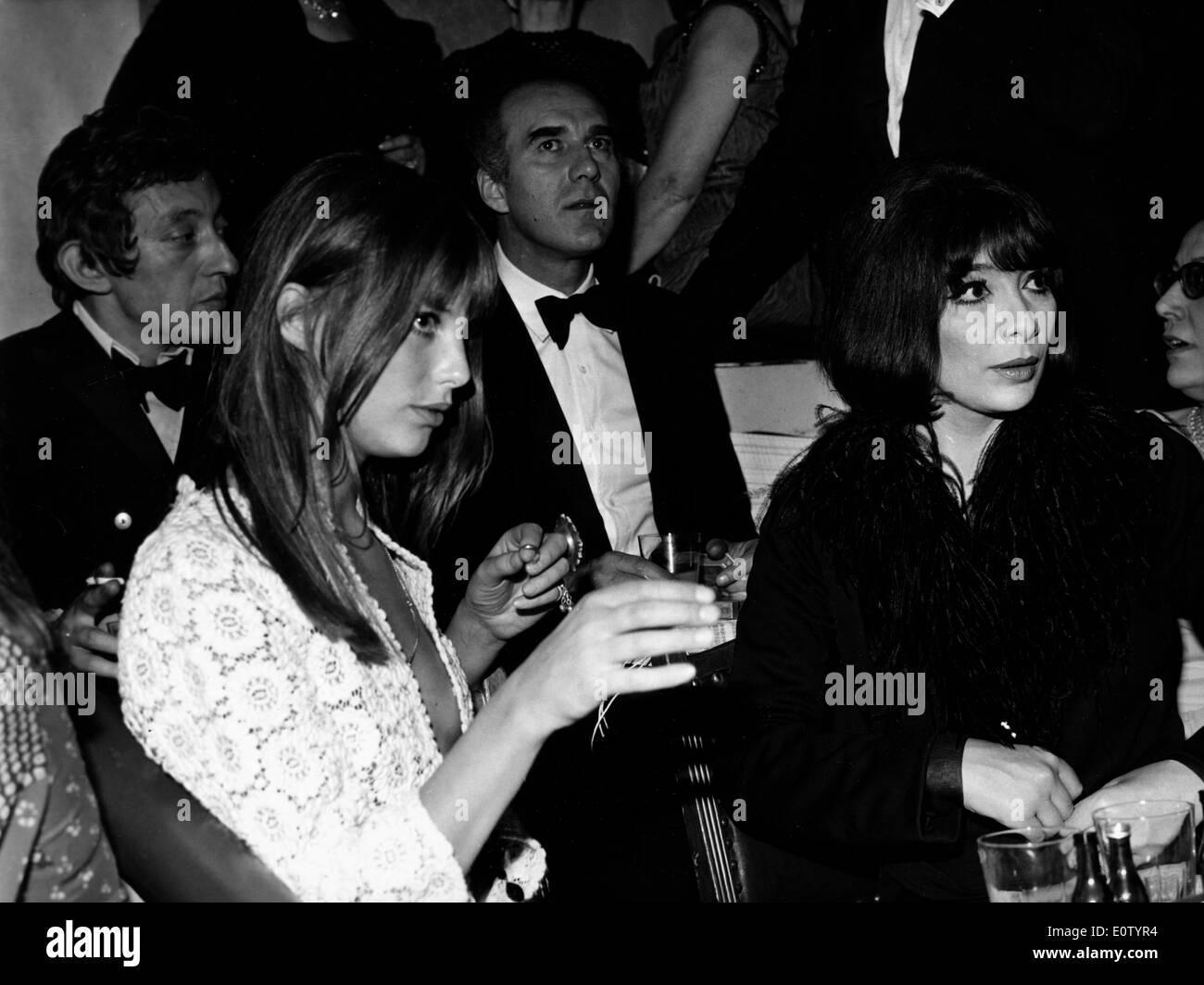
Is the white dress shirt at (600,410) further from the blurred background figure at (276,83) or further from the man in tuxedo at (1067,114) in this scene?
the man in tuxedo at (1067,114)

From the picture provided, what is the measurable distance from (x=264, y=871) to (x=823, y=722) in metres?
0.84

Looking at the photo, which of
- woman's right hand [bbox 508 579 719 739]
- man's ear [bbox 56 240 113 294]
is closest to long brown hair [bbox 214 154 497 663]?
woman's right hand [bbox 508 579 719 739]

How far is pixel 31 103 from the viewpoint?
8.38ft

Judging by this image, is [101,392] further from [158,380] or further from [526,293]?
[526,293]

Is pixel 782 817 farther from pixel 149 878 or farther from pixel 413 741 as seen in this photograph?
pixel 149 878

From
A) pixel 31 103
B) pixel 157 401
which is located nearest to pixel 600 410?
pixel 157 401

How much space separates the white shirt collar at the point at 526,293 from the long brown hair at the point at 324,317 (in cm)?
122

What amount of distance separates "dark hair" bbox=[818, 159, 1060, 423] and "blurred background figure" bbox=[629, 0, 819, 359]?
3.06 feet

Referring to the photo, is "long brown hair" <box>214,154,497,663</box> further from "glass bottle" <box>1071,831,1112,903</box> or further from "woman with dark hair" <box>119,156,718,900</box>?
"glass bottle" <box>1071,831,1112,903</box>

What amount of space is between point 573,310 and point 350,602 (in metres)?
1.43

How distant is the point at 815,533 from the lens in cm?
195

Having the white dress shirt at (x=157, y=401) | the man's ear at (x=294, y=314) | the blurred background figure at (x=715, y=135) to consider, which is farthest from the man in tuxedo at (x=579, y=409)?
the man's ear at (x=294, y=314)

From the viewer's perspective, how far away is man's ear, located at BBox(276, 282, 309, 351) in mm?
1565

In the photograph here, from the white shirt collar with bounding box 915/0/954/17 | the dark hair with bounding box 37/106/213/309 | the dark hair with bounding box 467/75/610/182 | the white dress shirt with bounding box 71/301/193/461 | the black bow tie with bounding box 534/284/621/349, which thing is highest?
the white shirt collar with bounding box 915/0/954/17
